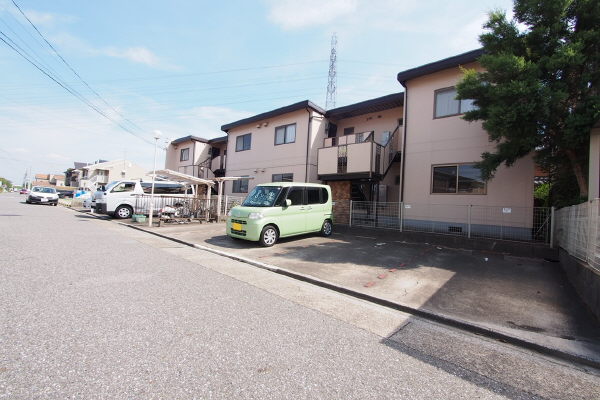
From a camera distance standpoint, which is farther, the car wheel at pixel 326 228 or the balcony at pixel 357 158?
the balcony at pixel 357 158

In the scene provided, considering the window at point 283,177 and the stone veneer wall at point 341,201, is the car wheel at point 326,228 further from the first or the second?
the window at point 283,177

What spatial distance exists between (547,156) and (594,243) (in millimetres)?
4284

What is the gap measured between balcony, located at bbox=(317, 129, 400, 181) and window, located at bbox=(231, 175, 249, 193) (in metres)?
6.64

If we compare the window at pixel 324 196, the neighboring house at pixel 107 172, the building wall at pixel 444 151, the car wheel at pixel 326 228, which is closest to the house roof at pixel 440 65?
the building wall at pixel 444 151

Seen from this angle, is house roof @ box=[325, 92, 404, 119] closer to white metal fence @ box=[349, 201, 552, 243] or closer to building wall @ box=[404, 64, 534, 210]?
building wall @ box=[404, 64, 534, 210]

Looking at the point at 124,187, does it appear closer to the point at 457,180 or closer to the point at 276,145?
the point at 276,145

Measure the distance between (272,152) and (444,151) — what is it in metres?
9.35

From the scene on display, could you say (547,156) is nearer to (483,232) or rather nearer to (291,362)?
(483,232)

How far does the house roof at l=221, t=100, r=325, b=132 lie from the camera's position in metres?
14.4

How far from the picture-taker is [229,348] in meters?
2.73

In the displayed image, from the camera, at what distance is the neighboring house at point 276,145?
48.2 ft

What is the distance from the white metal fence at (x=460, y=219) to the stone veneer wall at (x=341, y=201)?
66 centimetres

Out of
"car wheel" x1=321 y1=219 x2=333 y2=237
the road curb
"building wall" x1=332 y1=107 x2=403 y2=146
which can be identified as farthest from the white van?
the road curb

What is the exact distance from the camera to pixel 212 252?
25.3ft
